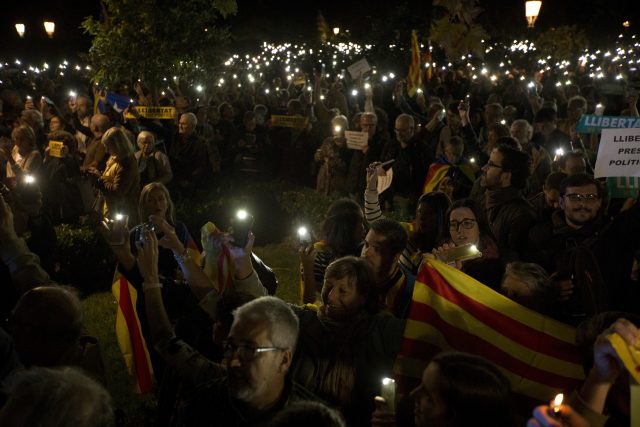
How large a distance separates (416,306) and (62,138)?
7610 mm

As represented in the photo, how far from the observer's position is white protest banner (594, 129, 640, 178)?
17.7ft

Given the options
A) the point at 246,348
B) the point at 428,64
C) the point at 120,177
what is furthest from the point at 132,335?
the point at 428,64

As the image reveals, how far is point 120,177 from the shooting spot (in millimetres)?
8031

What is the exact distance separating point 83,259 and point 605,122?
6.89m

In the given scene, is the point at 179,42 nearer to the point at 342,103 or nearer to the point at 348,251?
the point at 342,103

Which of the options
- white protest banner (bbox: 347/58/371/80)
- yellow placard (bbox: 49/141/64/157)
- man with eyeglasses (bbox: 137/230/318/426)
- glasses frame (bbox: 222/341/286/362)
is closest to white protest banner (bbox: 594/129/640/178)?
man with eyeglasses (bbox: 137/230/318/426)

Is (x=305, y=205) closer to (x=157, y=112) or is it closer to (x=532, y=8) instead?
(x=157, y=112)

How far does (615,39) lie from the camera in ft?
139

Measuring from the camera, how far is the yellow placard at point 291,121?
12794mm

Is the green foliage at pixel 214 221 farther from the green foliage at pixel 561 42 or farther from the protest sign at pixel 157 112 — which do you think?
the green foliage at pixel 561 42

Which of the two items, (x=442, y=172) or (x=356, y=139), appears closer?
(x=442, y=172)

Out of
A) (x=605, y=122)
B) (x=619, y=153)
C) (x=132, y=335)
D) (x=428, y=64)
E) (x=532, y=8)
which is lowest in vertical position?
(x=132, y=335)

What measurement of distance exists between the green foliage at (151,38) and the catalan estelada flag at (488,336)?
1008cm

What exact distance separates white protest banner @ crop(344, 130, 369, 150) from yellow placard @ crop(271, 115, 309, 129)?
3015 millimetres
